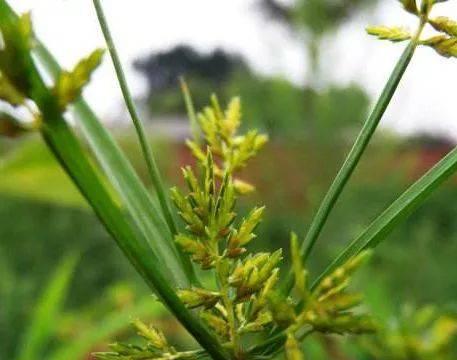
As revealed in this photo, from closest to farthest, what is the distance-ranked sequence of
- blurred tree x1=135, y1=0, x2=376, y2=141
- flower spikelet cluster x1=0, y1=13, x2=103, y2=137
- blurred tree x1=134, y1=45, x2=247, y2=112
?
flower spikelet cluster x1=0, y1=13, x2=103, y2=137, blurred tree x1=135, y1=0, x2=376, y2=141, blurred tree x1=134, y1=45, x2=247, y2=112

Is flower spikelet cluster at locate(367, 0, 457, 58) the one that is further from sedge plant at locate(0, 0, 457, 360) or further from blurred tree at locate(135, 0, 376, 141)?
blurred tree at locate(135, 0, 376, 141)

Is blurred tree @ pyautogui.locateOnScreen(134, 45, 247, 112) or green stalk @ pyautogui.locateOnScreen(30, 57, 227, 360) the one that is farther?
blurred tree @ pyautogui.locateOnScreen(134, 45, 247, 112)

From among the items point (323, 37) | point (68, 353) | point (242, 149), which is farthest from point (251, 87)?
point (242, 149)

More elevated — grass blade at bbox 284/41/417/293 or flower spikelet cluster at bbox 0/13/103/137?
flower spikelet cluster at bbox 0/13/103/137

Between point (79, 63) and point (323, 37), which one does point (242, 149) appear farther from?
point (323, 37)

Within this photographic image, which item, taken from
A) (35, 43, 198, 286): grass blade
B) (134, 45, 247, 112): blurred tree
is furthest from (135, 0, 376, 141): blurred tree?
(35, 43, 198, 286): grass blade

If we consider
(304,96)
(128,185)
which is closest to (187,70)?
(304,96)

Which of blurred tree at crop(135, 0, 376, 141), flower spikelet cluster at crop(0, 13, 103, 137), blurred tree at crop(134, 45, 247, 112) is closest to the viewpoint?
flower spikelet cluster at crop(0, 13, 103, 137)

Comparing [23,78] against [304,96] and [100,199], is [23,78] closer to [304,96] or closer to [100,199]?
[100,199]
